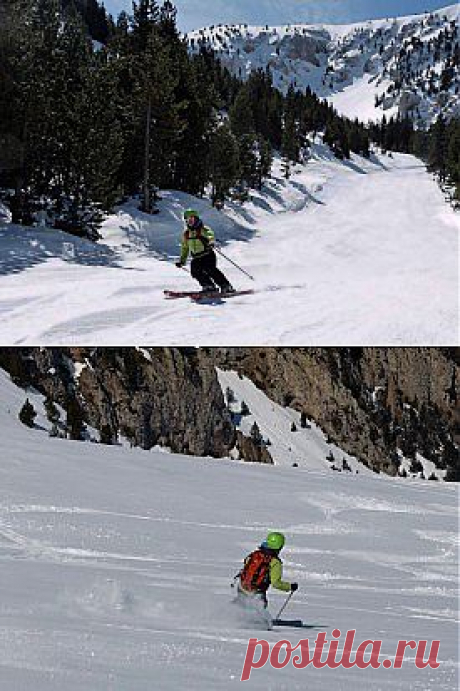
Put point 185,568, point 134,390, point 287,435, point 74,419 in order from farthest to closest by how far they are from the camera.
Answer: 1. point 287,435
2. point 134,390
3. point 74,419
4. point 185,568

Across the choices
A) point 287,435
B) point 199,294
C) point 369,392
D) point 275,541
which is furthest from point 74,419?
point 369,392

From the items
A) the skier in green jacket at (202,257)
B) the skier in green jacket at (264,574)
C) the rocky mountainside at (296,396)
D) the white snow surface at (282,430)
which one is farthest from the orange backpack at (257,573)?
the white snow surface at (282,430)

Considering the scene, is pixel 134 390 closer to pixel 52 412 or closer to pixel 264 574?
pixel 52 412

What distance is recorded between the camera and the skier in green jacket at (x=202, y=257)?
1269 cm

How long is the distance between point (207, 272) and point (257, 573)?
6830 millimetres

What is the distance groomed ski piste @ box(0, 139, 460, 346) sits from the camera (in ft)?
34.5

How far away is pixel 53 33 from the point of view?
24859 millimetres

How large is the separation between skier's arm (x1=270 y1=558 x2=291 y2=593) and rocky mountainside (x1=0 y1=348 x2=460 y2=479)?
617 inches

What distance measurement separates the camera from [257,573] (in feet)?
23.3

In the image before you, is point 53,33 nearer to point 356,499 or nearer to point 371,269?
point 371,269

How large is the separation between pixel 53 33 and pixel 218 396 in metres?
16.2

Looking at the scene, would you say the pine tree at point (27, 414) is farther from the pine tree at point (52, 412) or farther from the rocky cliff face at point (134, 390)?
the rocky cliff face at point (134, 390)

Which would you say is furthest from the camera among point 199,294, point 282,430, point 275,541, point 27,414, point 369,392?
point 369,392

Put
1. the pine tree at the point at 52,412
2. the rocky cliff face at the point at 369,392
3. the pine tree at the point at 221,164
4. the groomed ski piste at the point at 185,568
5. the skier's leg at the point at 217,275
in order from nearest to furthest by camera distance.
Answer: the groomed ski piste at the point at 185,568 → the skier's leg at the point at 217,275 → the pine tree at the point at 52,412 → the pine tree at the point at 221,164 → the rocky cliff face at the point at 369,392
